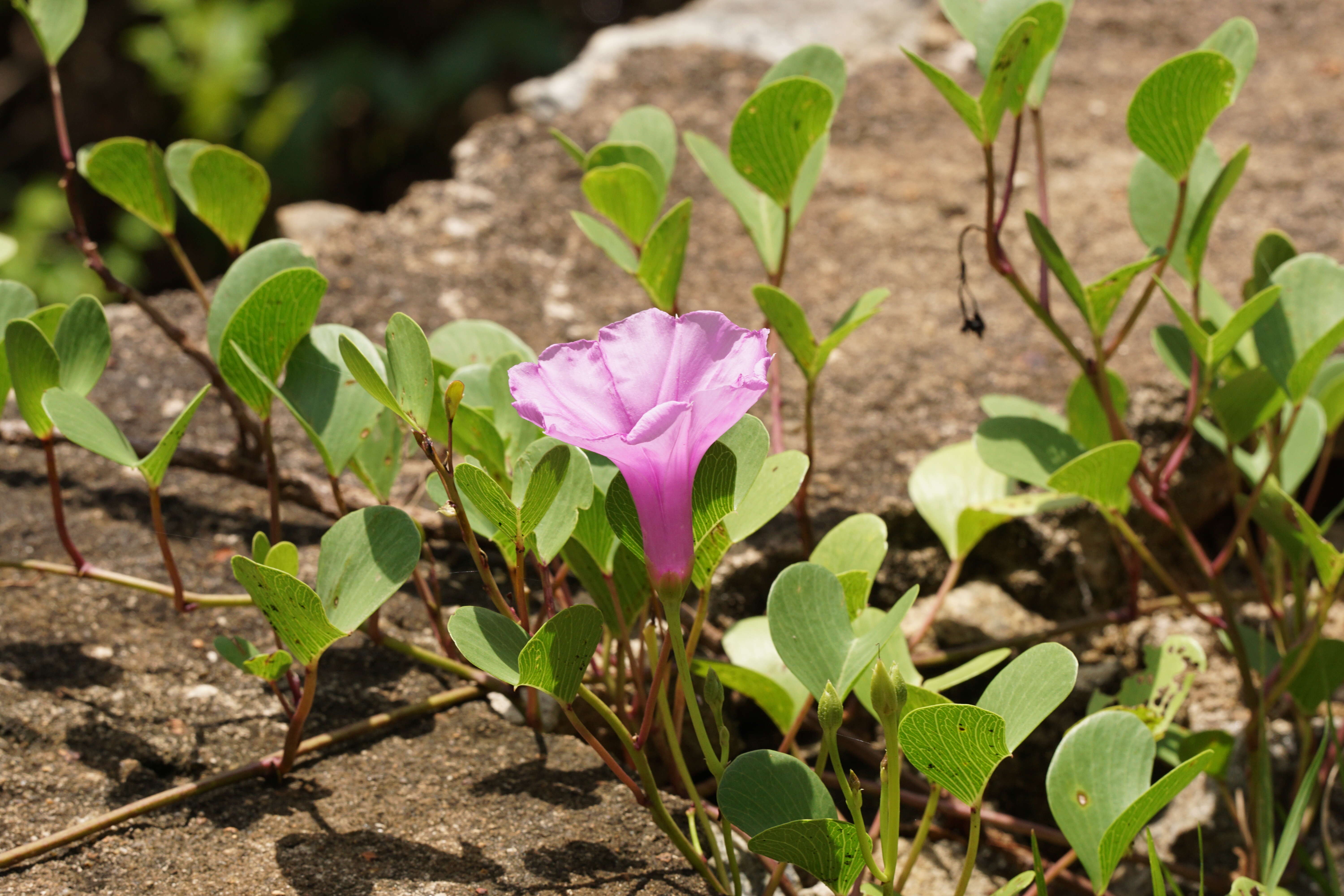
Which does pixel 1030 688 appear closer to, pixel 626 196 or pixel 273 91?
pixel 626 196

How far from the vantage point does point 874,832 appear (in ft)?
2.89

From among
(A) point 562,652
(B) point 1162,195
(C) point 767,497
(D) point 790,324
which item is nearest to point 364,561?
(A) point 562,652

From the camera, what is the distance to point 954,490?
1.04m

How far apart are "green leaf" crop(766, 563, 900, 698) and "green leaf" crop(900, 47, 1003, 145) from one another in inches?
→ 14.2

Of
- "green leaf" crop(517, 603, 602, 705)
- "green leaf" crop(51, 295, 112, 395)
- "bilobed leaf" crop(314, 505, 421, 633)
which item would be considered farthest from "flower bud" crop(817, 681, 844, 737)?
"green leaf" crop(51, 295, 112, 395)

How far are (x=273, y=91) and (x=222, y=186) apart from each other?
2560 mm

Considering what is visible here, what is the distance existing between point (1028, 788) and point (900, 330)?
23.1 inches

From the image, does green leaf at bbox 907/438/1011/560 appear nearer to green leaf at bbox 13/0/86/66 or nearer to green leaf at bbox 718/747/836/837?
green leaf at bbox 718/747/836/837

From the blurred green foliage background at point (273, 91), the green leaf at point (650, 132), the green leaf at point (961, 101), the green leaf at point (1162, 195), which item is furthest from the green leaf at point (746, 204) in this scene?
the blurred green foliage background at point (273, 91)

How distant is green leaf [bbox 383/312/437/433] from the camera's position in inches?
25.5

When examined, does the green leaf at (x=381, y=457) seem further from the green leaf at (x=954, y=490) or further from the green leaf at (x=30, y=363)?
the green leaf at (x=954, y=490)

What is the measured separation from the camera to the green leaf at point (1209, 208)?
2.88 feet

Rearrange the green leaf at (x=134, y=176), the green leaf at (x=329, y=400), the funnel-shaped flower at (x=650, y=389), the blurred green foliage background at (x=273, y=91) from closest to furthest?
1. the funnel-shaped flower at (x=650, y=389)
2. the green leaf at (x=329, y=400)
3. the green leaf at (x=134, y=176)
4. the blurred green foliage background at (x=273, y=91)

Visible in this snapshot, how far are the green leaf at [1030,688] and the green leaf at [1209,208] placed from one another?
425 mm
